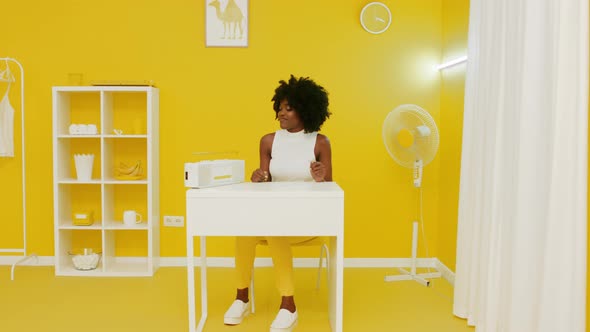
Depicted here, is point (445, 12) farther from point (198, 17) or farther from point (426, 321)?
point (426, 321)

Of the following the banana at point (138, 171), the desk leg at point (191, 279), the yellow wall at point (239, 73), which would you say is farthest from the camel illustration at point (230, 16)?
the desk leg at point (191, 279)

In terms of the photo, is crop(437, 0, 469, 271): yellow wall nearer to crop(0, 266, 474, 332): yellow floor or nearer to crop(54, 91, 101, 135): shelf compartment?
crop(0, 266, 474, 332): yellow floor

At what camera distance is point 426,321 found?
10.00 feet

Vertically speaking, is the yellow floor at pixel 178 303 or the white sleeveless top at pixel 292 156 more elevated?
the white sleeveless top at pixel 292 156

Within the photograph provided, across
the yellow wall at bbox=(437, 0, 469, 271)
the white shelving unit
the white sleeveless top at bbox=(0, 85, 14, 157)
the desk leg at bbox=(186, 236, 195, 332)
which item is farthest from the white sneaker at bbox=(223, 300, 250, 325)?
the white sleeveless top at bbox=(0, 85, 14, 157)

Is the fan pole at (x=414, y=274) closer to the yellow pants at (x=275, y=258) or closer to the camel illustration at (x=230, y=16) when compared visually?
the yellow pants at (x=275, y=258)

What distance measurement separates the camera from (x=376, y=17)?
416cm

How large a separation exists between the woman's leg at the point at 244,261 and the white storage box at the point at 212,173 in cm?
34

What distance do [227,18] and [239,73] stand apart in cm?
44

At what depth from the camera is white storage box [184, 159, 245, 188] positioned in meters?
2.52

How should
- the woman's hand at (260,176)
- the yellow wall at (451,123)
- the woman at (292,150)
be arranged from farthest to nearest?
1. the yellow wall at (451,123)
2. the woman's hand at (260,176)
3. the woman at (292,150)

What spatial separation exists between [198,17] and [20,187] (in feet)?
6.51

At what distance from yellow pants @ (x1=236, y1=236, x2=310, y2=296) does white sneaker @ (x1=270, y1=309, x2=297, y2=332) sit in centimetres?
11

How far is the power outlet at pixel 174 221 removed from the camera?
4277 mm
